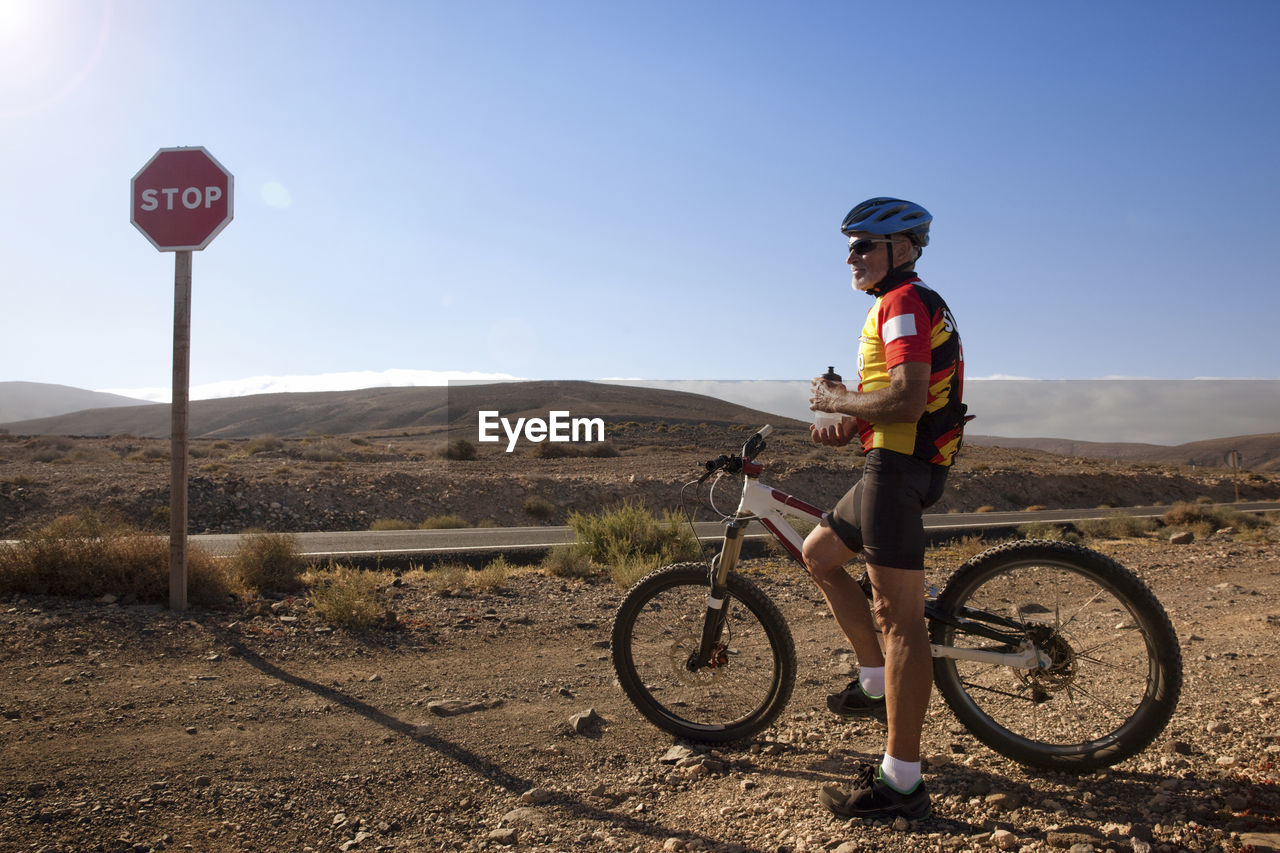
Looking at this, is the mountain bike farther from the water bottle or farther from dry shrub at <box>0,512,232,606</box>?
dry shrub at <box>0,512,232,606</box>

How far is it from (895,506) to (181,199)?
6.00 metres

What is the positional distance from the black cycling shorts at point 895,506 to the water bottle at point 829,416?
0.83ft

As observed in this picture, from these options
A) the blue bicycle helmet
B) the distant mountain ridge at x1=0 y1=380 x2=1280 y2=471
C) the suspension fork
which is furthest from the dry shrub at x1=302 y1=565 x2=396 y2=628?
the distant mountain ridge at x1=0 y1=380 x2=1280 y2=471

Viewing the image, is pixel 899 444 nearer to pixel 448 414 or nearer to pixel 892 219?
pixel 892 219

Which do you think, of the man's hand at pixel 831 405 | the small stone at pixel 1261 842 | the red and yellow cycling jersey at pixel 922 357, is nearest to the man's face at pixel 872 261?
the red and yellow cycling jersey at pixel 922 357

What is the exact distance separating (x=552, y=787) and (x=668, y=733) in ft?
2.24

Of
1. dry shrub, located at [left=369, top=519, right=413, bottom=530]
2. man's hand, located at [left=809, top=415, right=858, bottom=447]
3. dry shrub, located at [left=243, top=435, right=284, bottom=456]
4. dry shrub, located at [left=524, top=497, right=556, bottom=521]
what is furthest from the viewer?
dry shrub, located at [left=243, top=435, right=284, bottom=456]

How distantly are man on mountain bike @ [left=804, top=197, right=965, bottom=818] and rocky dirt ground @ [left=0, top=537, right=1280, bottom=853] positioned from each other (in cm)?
21

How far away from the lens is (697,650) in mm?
3701

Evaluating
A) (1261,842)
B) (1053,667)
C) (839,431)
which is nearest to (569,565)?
(839,431)

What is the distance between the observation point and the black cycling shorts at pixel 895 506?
2.76m

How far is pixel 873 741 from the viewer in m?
3.59

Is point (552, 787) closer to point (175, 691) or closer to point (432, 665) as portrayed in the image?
point (432, 665)

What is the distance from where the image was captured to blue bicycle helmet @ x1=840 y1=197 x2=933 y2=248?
292cm
